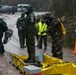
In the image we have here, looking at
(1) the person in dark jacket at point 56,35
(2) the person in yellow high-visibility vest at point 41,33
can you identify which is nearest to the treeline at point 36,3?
(2) the person in yellow high-visibility vest at point 41,33

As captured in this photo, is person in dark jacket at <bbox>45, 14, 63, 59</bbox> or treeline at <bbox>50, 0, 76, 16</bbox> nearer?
person in dark jacket at <bbox>45, 14, 63, 59</bbox>

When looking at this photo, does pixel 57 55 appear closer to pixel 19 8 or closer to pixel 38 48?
pixel 38 48

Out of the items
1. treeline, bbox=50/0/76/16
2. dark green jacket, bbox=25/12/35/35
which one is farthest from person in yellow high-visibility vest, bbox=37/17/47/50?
treeline, bbox=50/0/76/16

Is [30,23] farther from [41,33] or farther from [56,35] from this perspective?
[41,33]

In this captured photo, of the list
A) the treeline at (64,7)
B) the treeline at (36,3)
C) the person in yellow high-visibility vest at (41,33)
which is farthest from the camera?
the treeline at (36,3)

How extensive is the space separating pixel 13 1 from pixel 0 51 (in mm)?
57771

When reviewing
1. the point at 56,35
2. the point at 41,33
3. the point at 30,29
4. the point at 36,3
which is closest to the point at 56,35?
the point at 56,35

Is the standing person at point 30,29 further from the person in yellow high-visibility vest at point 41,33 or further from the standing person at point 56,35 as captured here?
the person in yellow high-visibility vest at point 41,33

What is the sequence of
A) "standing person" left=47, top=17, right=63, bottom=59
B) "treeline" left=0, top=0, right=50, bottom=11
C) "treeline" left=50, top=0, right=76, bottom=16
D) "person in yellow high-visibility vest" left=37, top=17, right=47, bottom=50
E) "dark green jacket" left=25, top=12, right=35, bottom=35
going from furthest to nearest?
"treeline" left=0, top=0, right=50, bottom=11 → "treeline" left=50, top=0, right=76, bottom=16 → "person in yellow high-visibility vest" left=37, top=17, right=47, bottom=50 → "standing person" left=47, top=17, right=63, bottom=59 → "dark green jacket" left=25, top=12, right=35, bottom=35

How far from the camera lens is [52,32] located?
13.0m

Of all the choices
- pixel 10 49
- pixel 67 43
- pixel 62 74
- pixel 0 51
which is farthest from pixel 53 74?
pixel 67 43

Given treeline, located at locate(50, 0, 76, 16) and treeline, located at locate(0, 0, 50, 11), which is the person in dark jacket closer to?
treeline, located at locate(50, 0, 76, 16)

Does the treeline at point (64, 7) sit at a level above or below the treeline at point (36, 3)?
above

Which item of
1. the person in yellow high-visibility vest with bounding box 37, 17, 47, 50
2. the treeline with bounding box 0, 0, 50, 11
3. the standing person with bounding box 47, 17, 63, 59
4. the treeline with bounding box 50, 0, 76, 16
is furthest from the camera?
the treeline with bounding box 0, 0, 50, 11
